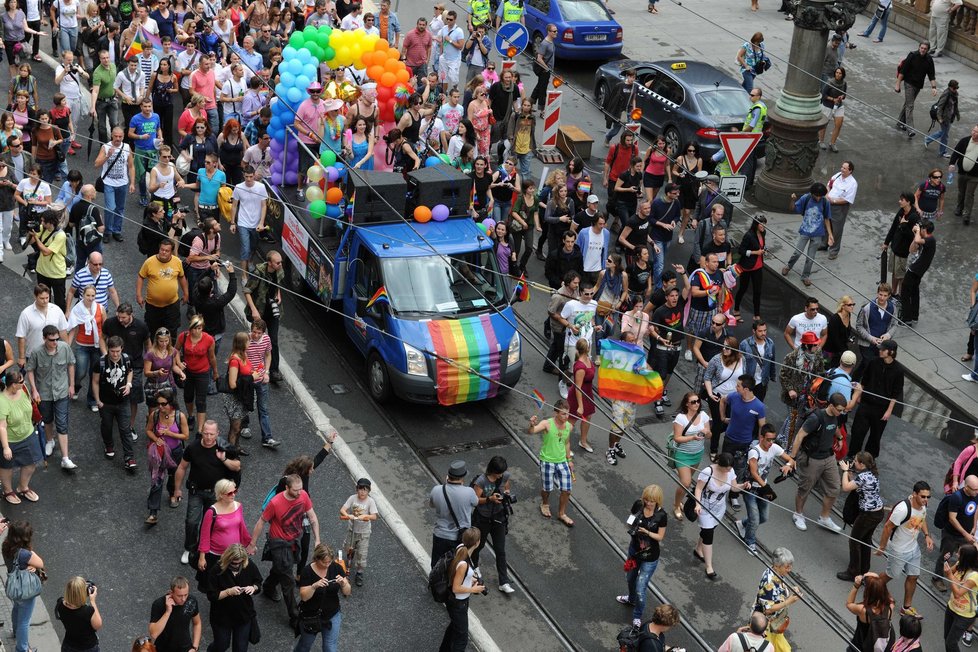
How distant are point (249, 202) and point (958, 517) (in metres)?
9.47

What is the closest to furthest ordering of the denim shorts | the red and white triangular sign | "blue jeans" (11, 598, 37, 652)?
"blue jeans" (11, 598, 37, 652) < the denim shorts < the red and white triangular sign

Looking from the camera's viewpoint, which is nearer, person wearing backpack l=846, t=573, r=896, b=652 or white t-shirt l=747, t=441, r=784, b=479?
person wearing backpack l=846, t=573, r=896, b=652

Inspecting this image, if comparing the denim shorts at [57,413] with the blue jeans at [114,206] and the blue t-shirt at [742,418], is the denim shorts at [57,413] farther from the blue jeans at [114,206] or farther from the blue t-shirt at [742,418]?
the blue t-shirt at [742,418]

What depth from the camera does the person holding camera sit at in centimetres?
979

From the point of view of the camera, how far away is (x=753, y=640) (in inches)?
425

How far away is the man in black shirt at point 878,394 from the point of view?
1460 centimetres

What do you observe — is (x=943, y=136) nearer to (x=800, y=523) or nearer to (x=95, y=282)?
(x=800, y=523)

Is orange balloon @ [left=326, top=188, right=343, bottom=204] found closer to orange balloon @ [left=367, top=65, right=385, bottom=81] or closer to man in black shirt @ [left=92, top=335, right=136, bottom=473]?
orange balloon @ [left=367, top=65, right=385, bottom=81]

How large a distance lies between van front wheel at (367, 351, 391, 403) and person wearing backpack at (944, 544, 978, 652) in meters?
6.40

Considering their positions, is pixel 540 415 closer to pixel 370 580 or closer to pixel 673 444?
pixel 673 444

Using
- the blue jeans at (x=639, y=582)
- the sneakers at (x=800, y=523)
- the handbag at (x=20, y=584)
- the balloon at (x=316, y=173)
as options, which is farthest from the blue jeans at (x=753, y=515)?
the balloon at (x=316, y=173)

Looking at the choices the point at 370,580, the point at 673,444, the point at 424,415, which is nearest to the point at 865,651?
the point at 673,444

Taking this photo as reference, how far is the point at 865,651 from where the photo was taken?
37.4 ft

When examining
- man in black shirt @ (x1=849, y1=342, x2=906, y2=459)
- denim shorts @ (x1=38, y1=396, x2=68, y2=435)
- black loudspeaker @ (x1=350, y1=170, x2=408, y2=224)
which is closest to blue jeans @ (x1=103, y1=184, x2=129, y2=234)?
black loudspeaker @ (x1=350, y1=170, x2=408, y2=224)
